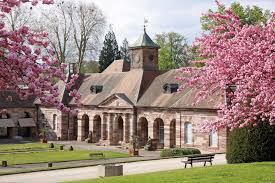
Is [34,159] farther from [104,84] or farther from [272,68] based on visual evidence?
[272,68]

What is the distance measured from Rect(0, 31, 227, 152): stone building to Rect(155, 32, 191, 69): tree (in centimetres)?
2128

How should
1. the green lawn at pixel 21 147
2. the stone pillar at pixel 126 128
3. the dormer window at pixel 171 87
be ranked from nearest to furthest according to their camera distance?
the green lawn at pixel 21 147
the dormer window at pixel 171 87
the stone pillar at pixel 126 128

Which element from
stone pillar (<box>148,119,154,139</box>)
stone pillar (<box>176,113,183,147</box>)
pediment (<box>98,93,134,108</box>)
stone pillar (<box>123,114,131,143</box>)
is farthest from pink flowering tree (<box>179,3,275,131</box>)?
stone pillar (<box>123,114,131,143</box>)

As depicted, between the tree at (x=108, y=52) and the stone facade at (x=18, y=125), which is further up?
the tree at (x=108, y=52)

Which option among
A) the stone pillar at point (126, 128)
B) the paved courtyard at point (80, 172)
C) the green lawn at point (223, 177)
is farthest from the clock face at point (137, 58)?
the green lawn at point (223, 177)

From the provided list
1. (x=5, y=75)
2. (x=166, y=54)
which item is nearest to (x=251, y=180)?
(x=5, y=75)

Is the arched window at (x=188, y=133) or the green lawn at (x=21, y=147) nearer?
the arched window at (x=188, y=133)

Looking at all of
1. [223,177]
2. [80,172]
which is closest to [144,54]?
[80,172]

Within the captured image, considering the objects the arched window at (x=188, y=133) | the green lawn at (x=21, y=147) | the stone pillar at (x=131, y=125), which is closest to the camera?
the arched window at (x=188, y=133)

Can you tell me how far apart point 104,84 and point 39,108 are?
369 inches

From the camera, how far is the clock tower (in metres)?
52.3

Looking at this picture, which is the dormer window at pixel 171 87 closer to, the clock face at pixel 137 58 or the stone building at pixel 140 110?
the stone building at pixel 140 110

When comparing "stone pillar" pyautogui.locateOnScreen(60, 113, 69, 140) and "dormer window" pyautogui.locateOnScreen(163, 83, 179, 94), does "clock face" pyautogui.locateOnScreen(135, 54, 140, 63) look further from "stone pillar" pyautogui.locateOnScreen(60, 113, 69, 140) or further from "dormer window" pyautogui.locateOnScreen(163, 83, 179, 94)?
"stone pillar" pyautogui.locateOnScreen(60, 113, 69, 140)

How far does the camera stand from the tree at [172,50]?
7775cm
